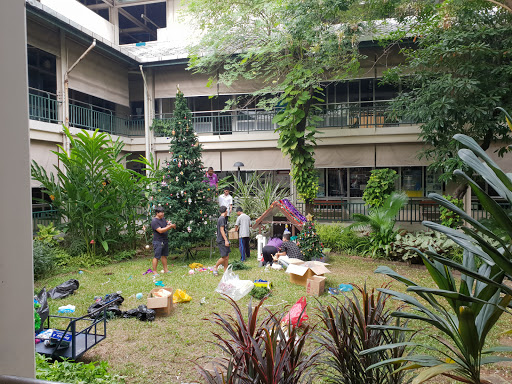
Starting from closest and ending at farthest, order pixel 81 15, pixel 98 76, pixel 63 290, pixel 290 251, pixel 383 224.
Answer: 1. pixel 63 290
2. pixel 290 251
3. pixel 383 224
4. pixel 81 15
5. pixel 98 76

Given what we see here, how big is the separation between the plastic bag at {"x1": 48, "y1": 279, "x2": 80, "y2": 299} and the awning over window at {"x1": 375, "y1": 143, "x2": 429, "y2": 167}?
10.9 m

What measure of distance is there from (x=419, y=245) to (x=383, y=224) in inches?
42.5

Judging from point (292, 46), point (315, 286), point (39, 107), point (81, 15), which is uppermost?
point (81, 15)

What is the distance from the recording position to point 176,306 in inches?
248

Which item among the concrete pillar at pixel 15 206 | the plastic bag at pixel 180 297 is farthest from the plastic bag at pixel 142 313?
the concrete pillar at pixel 15 206

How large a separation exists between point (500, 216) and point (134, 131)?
16.4 meters

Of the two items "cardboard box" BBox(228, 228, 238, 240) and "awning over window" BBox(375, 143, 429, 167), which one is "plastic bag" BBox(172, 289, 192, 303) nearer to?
"cardboard box" BBox(228, 228, 238, 240)

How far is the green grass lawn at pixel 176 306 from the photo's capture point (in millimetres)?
4352

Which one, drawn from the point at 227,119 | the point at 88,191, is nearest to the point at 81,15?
the point at 227,119

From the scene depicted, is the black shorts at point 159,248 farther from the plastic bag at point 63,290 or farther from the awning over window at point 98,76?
the awning over window at point 98,76

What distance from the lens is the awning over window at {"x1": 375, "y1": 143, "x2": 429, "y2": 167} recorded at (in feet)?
43.3

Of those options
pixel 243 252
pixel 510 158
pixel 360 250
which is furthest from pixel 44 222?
pixel 510 158

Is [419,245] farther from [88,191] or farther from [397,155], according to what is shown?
[88,191]

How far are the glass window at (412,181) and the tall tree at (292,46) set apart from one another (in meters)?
5.34
